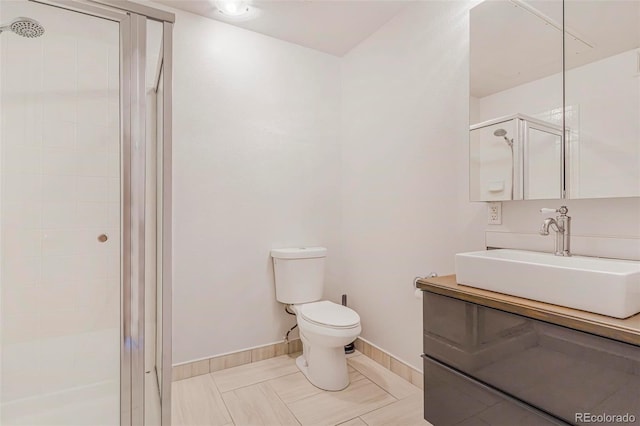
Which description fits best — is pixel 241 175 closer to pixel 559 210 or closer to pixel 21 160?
pixel 21 160

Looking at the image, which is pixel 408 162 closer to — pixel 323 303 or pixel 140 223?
pixel 323 303

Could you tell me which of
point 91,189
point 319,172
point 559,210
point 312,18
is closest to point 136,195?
point 91,189

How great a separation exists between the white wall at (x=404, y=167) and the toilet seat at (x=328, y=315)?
35 cm

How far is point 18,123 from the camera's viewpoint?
1.68 m

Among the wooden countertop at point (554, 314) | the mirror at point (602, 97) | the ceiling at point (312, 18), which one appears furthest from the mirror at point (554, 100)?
the ceiling at point (312, 18)

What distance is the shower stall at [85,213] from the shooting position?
1.35 m

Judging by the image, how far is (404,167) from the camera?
210 centimetres

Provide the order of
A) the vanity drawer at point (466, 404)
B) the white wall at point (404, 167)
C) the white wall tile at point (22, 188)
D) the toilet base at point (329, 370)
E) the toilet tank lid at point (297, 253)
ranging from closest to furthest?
the vanity drawer at point (466, 404) < the white wall tile at point (22, 188) < the white wall at point (404, 167) < the toilet base at point (329, 370) < the toilet tank lid at point (297, 253)

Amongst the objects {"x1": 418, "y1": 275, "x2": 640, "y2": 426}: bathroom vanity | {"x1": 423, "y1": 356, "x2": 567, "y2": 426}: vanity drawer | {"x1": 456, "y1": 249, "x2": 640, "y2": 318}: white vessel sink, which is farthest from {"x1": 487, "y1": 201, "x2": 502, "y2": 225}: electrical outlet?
{"x1": 423, "y1": 356, "x2": 567, "y2": 426}: vanity drawer

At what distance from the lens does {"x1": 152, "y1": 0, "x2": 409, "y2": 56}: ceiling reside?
2.03m

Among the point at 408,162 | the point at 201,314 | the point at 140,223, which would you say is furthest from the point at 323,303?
the point at 140,223

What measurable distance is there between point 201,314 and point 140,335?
30.9 inches

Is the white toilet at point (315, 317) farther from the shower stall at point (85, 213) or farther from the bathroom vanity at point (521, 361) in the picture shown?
the shower stall at point (85, 213)

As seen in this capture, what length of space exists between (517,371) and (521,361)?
38 millimetres
